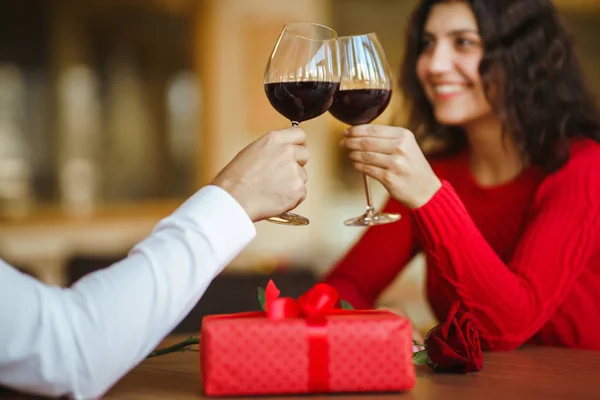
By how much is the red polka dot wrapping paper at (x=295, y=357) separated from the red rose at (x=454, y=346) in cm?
13

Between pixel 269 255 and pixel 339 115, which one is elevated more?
pixel 339 115

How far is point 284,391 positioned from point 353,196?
613cm

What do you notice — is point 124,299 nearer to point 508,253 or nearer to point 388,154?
point 388,154

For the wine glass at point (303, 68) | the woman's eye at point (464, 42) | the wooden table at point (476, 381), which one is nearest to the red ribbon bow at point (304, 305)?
the wooden table at point (476, 381)

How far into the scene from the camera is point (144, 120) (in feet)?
22.4

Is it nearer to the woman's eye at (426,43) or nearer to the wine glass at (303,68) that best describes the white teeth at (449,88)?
the woman's eye at (426,43)

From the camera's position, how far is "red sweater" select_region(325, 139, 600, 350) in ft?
4.45

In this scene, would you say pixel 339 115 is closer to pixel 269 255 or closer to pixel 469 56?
pixel 469 56

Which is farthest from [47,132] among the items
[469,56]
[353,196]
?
[469,56]

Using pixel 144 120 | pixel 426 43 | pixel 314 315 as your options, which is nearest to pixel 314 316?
pixel 314 315

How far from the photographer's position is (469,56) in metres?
1.70

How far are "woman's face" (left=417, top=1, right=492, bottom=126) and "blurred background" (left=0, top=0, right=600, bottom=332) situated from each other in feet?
10.3

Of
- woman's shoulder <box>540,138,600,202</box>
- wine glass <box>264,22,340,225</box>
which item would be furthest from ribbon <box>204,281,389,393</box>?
woman's shoulder <box>540,138,600,202</box>

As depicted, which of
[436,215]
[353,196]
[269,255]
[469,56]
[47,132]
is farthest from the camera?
[353,196]
